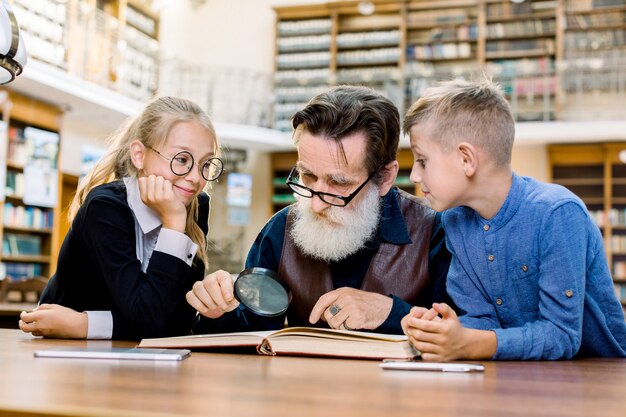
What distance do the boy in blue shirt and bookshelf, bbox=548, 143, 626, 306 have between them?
937cm

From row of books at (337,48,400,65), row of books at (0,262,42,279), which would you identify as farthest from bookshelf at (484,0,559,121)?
row of books at (0,262,42,279)

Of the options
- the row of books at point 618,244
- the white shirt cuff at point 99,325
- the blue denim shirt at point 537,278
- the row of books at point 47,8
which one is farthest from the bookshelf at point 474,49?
the white shirt cuff at point 99,325

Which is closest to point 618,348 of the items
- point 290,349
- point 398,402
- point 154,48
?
point 290,349

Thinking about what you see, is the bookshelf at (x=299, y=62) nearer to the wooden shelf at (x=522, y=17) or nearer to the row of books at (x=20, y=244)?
the wooden shelf at (x=522, y=17)

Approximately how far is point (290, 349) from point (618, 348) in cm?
77

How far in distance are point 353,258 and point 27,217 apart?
25.5 feet

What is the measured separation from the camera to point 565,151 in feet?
35.2

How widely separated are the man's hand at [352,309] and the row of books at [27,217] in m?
7.87

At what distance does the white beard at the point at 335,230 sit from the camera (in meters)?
1.91

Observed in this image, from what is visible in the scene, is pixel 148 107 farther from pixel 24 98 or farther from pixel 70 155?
pixel 70 155

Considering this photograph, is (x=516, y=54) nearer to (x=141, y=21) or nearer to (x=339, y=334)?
(x=141, y=21)

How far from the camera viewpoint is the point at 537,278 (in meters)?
1.55

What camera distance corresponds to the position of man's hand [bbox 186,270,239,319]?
1.54 meters

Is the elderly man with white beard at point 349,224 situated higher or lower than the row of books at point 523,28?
lower
